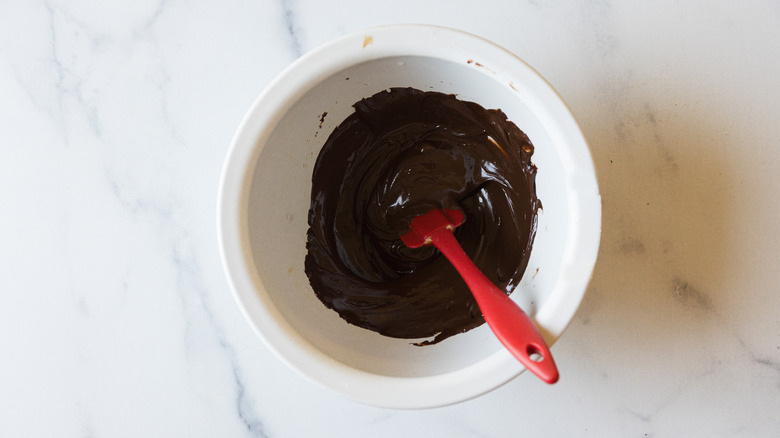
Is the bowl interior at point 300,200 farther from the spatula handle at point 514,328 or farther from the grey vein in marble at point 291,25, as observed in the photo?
the grey vein in marble at point 291,25

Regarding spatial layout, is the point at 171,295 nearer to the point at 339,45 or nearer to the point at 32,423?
the point at 32,423

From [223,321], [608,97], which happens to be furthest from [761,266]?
[223,321]

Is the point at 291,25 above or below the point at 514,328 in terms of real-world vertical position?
above

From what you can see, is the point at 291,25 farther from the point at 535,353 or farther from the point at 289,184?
the point at 535,353

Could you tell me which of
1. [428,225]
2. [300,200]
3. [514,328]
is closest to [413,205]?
[428,225]

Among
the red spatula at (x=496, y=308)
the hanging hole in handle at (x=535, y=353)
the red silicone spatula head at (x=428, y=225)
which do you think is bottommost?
the hanging hole in handle at (x=535, y=353)

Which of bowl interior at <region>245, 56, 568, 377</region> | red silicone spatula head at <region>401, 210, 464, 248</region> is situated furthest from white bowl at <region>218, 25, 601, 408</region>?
red silicone spatula head at <region>401, 210, 464, 248</region>

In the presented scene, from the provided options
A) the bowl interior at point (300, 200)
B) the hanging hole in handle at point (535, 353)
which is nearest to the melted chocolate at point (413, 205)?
the bowl interior at point (300, 200)
